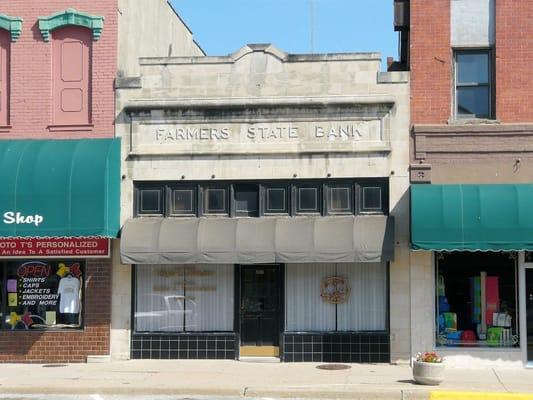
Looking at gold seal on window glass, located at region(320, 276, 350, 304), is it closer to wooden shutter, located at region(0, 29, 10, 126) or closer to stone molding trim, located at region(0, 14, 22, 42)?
wooden shutter, located at region(0, 29, 10, 126)

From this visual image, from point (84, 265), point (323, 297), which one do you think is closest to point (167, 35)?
point (84, 265)

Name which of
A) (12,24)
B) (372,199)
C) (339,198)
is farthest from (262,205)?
(12,24)

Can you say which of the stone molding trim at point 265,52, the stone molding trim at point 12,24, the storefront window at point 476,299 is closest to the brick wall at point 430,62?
the stone molding trim at point 265,52

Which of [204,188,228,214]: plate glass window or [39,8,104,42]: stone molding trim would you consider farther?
[39,8,104,42]: stone molding trim

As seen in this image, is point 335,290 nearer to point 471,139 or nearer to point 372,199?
point 372,199

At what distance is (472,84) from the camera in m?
18.9

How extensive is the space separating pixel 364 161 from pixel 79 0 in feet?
25.3

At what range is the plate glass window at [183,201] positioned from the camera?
19.4 meters

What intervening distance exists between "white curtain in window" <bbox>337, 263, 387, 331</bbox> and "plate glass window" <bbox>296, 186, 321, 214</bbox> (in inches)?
55.4

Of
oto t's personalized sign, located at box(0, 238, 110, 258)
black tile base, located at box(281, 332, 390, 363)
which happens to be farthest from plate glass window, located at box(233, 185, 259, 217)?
oto t's personalized sign, located at box(0, 238, 110, 258)

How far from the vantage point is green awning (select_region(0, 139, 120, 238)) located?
18.6m

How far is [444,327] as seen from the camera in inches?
731

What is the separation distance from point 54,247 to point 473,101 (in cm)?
1000

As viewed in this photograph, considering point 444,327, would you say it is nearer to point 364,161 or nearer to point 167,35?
point 364,161
